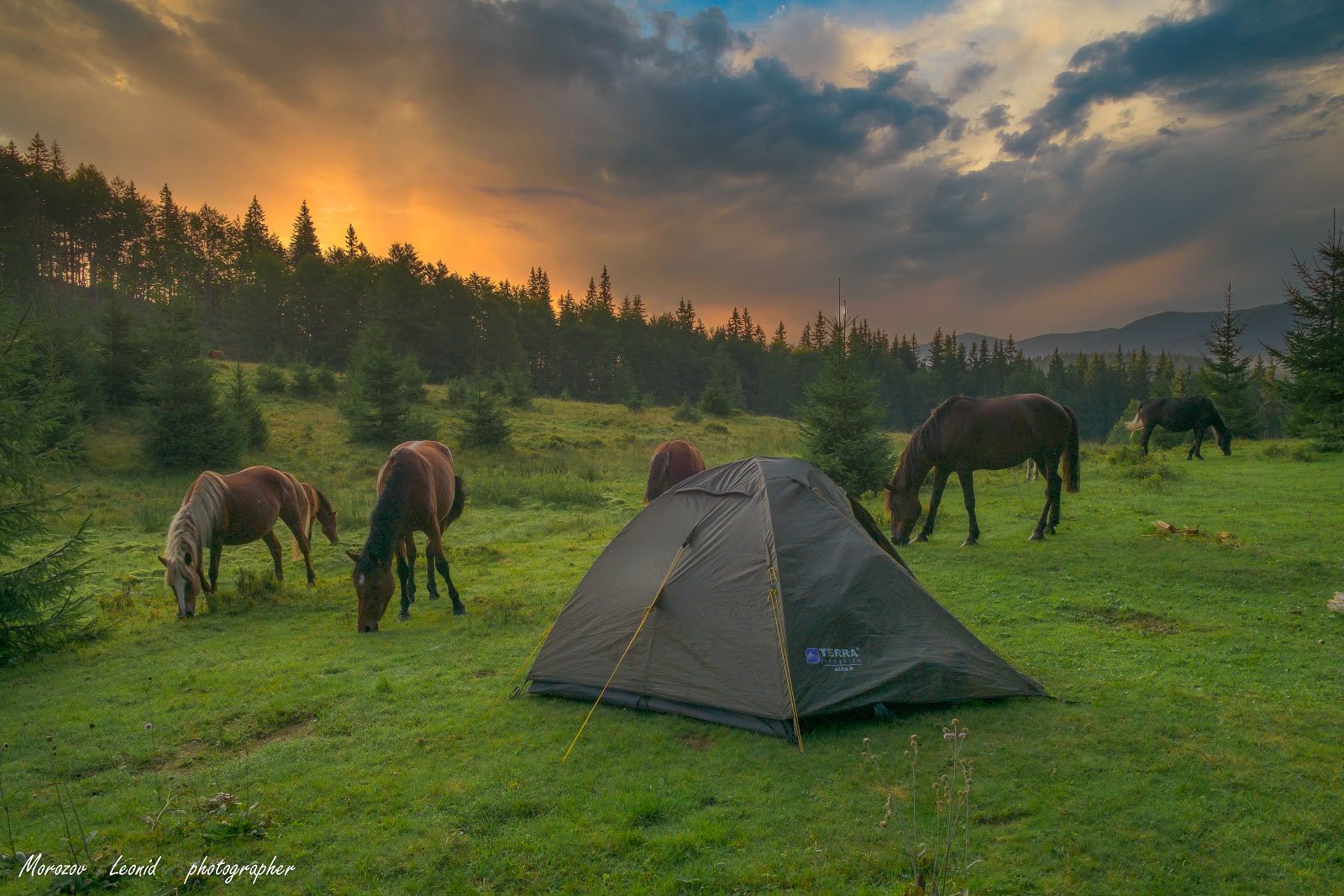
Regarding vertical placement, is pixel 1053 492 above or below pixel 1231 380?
below

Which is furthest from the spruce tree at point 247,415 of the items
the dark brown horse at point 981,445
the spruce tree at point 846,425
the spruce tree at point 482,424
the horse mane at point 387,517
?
the dark brown horse at point 981,445

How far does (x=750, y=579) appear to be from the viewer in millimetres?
5848

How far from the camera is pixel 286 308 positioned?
165ft

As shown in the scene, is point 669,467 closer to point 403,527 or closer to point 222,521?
point 403,527

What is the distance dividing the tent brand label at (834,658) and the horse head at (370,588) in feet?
18.8

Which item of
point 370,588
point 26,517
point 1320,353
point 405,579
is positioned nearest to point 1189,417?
point 1320,353

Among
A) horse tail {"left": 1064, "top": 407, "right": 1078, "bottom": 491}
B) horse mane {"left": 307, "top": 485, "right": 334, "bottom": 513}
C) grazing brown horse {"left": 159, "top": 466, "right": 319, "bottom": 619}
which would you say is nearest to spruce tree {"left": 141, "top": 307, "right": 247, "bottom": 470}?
horse mane {"left": 307, "top": 485, "right": 334, "bottom": 513}

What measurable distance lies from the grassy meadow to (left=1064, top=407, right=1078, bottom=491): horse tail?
162cm

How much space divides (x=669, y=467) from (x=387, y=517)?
5492 millimetres

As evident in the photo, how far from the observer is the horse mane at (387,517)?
855cm

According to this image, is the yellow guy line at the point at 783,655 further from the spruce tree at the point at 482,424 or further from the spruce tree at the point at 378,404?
the spruce tree at the point at 378,404

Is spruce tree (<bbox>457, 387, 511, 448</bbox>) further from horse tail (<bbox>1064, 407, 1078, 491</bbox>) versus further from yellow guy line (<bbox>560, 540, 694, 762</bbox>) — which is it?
yellow guy line (<bbox>560, 540, 694, 762</bbox>)

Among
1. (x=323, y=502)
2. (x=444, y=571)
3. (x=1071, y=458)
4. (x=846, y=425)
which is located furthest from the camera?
(x=846, y=425)

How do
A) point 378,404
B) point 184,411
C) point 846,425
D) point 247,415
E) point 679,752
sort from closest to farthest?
point 679,752 → point 846,425 → point 184,411 → point 247,415 → point 378,404
